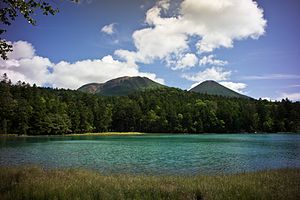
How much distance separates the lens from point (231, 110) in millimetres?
185000

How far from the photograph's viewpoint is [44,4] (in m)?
13.0

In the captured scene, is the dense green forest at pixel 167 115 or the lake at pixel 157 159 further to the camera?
the dense green forest at pixel 167 115

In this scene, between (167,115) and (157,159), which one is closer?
(157,159)

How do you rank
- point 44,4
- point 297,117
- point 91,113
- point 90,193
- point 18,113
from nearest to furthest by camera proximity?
point 44,4 → point 90,193 → point 18,113 → point 91,113 → point 297,117

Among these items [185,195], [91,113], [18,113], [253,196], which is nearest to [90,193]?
[185,195]

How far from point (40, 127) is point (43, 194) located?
124 m

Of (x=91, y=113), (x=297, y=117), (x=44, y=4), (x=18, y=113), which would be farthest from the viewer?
(x=297, y=117)

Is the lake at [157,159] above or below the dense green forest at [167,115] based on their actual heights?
below

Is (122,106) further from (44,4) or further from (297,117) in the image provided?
(44,4)

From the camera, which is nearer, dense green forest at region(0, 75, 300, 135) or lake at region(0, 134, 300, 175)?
lake at region(0, 134, 300, 175)

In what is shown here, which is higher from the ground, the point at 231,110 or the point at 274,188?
the point at 231,110

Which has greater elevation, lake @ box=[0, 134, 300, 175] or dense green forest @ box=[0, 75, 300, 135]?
dense green forest @ box=[0, 75, 300, 135]

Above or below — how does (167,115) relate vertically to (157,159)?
above

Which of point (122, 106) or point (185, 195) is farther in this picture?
point (122, 106)
